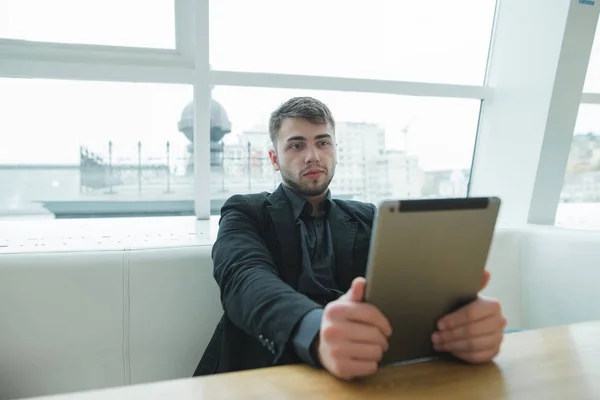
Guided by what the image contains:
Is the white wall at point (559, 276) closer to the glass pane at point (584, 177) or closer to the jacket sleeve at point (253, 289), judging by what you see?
the glass pane at point (584, 177)

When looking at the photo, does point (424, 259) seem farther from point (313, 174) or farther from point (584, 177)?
point (584, 177)

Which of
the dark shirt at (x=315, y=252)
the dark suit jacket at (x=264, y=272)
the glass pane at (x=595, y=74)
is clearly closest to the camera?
the dark suit jacket at (x=264, y=272)

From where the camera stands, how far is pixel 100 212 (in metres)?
2.27

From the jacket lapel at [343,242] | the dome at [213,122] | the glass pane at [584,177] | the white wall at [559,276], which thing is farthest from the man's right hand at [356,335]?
the glass pane at [584,177]

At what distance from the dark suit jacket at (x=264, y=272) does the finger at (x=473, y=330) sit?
8.6 inches

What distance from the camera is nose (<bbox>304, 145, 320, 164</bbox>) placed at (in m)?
1.47

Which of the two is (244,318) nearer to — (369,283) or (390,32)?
(369,283)

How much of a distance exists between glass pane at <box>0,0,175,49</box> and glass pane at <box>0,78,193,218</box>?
201mm

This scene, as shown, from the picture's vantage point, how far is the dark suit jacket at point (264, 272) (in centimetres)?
80

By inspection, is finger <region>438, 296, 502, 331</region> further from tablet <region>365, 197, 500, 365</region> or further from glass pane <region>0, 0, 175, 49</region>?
glass pane <region>0, 0, 175, 49</region>

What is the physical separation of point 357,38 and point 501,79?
931 millimetres

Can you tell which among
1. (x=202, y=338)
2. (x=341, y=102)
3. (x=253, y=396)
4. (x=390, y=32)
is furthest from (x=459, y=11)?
(x=253, y=396)

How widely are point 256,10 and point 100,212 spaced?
132 centimetres

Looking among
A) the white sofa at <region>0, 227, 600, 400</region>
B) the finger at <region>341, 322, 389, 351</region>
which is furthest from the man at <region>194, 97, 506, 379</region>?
the white sofa at <region>0, 227, 600, 400</region>
